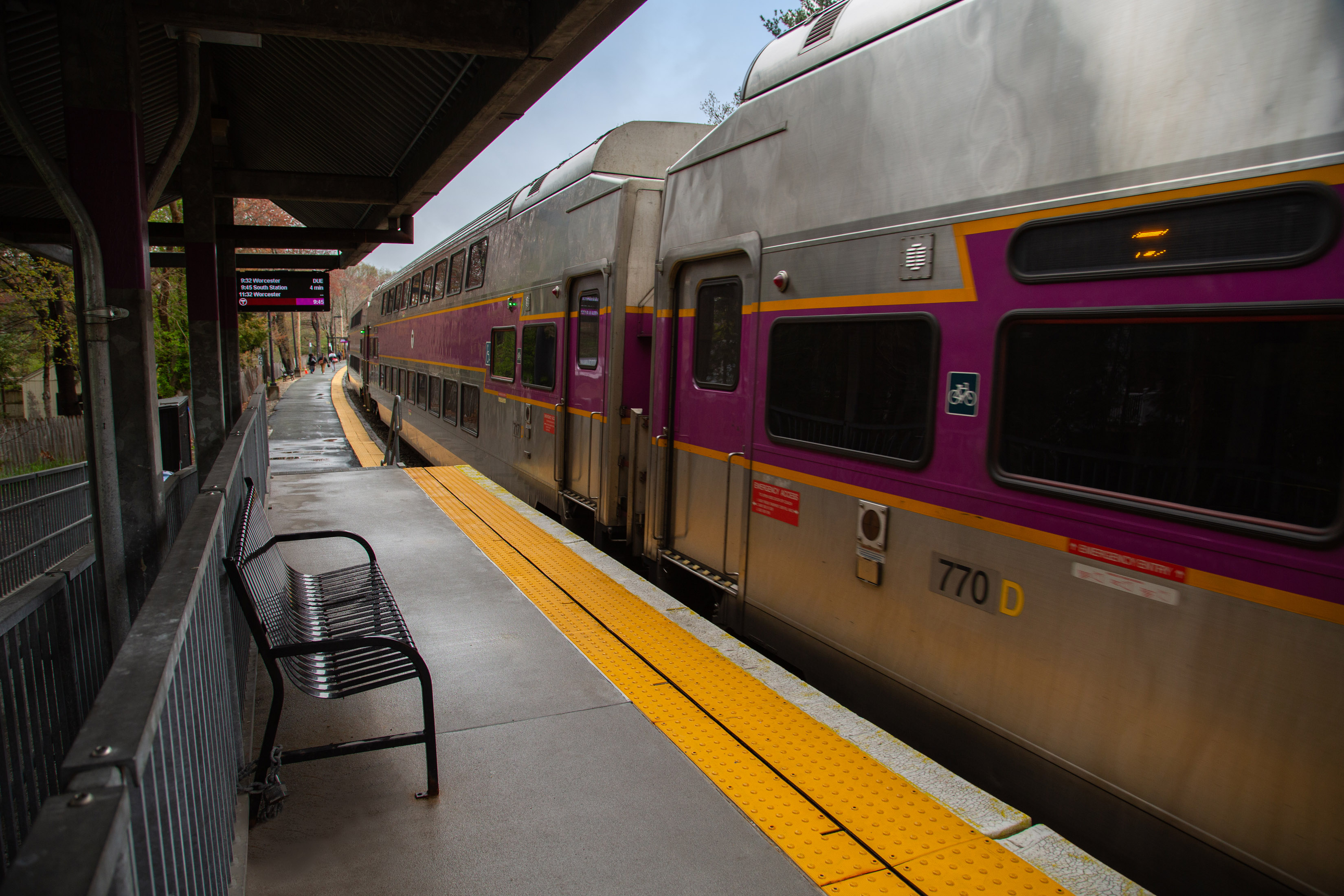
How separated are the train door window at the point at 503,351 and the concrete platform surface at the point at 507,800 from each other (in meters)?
5.24

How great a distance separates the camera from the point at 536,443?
8.41 m

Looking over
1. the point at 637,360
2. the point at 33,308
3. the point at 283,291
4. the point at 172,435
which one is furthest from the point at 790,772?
the point at 33,308

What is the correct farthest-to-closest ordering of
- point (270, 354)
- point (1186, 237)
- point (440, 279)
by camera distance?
point (270, 354) < point (440, 279) < point (1186, 237)

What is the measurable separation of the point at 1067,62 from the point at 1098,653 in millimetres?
2000

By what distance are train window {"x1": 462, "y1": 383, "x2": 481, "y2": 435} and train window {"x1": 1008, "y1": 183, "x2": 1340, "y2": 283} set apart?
8.81 m

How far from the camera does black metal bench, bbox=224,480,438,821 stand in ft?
8.85

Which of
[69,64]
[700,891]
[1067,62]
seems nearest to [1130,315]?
[1067,62]

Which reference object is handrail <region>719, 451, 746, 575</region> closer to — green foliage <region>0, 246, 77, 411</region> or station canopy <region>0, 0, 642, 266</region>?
station canopy <region>0, 0, 642, 266</region>

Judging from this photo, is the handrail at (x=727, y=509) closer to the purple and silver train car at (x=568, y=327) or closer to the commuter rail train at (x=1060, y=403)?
the commuter rail train at (x=1060, y=403)

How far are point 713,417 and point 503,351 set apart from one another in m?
5.27

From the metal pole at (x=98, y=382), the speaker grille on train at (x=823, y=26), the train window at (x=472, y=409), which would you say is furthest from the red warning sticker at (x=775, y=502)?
the train window at (x=472, y=409)

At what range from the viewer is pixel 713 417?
4.92 m

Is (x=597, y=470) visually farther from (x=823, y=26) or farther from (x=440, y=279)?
(x=440, y=279)

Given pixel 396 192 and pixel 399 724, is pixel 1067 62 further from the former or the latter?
pixel 396 192
